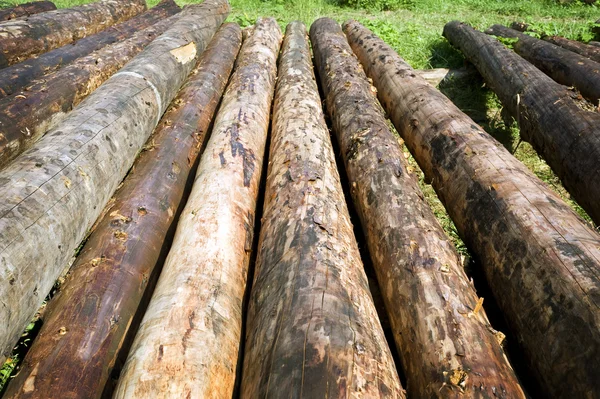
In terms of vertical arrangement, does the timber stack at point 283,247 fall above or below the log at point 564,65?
above

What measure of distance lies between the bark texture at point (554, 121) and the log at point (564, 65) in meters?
0.80

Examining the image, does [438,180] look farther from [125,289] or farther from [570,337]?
[125,289]

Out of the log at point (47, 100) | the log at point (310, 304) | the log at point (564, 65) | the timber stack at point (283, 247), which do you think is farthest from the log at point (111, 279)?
the log at point (564, 65)

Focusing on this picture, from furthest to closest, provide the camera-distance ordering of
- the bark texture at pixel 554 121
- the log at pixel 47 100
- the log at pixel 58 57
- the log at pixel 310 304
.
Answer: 1. the log at pixel 58 57
2. the log at pixel 47 100
3. the bark texture at pixel 554 121
4. the log at pixel 310 304

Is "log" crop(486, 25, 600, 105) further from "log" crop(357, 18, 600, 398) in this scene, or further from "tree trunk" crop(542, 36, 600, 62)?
"log" crop(357, 18, 600, 398)

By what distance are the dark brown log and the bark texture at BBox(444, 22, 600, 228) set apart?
7.25 m

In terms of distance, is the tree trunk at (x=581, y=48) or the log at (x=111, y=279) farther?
the tree trunk at (x=581, y=48)

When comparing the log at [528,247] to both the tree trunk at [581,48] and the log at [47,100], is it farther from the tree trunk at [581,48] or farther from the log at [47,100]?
the tree trunk at [581,48]

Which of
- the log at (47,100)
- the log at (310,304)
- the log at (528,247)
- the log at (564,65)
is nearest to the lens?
the log at (310,304)

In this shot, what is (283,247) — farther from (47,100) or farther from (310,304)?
(47,100)

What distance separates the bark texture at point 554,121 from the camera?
10.9 feet

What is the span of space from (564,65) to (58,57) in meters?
6.51

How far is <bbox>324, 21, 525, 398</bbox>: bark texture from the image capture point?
75.0 inches

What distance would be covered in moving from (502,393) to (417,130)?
280 centimetres
